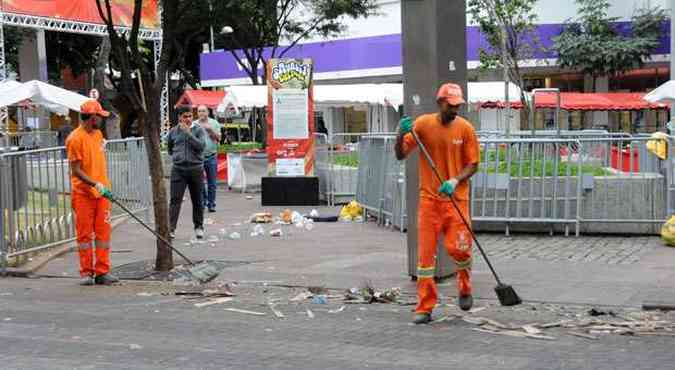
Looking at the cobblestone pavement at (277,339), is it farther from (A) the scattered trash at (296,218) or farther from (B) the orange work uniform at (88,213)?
(A) the scattered trash at (296,218)

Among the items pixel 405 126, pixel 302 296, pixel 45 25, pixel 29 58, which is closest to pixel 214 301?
pixel 302 296

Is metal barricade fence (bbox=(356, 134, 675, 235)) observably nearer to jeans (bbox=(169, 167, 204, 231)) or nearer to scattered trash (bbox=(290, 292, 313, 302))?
jeans (bbox=(169, 167, 204, 231))

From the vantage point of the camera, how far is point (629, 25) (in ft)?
110

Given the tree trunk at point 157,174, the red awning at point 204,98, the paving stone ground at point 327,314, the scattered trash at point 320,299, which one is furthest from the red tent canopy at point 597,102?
the scattered trash at point 320,299

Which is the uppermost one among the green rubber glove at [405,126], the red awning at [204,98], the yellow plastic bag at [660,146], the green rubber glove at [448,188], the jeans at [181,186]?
the red awning at [204,98]

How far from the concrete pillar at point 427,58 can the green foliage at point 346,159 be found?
352 inches

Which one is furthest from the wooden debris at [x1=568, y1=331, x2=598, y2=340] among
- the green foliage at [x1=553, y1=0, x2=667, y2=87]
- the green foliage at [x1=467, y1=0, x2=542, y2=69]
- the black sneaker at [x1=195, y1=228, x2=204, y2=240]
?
the green foliage at [x1=553, y1=0, x2=667, y2=87]

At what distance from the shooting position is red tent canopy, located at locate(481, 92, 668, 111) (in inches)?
1240

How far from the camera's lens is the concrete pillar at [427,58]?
8.84 m

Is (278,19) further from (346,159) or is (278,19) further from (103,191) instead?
(103,191)

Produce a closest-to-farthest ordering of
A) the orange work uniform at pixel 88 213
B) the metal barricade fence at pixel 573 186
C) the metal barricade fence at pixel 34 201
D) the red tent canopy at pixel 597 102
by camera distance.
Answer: the orange work uniform at pixel 88 213
the metal barricade fence at pixel 34 201
the metal barricade fence at pixel 573 186
the red tent canopy at pixel 597 102

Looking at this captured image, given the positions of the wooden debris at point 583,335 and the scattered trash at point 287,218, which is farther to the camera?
the scattered trash at point 287,218

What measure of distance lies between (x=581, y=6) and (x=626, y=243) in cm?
2390

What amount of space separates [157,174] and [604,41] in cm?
2572
